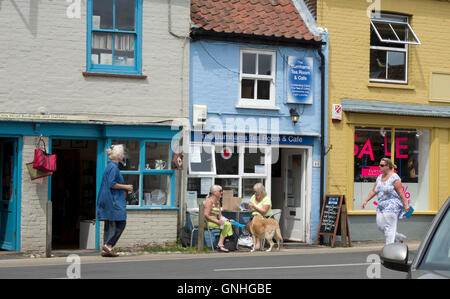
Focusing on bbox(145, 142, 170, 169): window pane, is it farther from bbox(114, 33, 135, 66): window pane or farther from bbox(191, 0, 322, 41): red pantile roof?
bbox(191, 0, 322, 41): red pantile roof

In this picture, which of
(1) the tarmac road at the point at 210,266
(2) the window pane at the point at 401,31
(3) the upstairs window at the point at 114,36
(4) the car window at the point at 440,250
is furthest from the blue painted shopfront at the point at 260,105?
(4) the car window at the point at 440,250

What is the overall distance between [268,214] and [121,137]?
12.3 ft

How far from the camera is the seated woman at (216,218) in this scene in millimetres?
14914

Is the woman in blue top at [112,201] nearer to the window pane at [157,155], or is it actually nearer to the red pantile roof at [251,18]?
the window pane at [157,155]

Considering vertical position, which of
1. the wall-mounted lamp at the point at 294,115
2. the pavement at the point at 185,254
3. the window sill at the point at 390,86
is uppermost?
the window sill at the point at 390,86

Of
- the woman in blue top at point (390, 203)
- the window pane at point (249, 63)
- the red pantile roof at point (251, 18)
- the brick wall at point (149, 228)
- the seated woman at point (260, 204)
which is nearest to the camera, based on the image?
the woman in blue top at point (390, 203)

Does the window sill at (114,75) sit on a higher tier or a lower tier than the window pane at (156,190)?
higher

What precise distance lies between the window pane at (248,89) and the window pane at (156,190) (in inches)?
115

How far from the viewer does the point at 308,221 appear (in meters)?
17.7

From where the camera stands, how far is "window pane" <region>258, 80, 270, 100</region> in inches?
683

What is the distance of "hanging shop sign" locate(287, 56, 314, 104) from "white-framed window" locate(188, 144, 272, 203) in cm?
152
